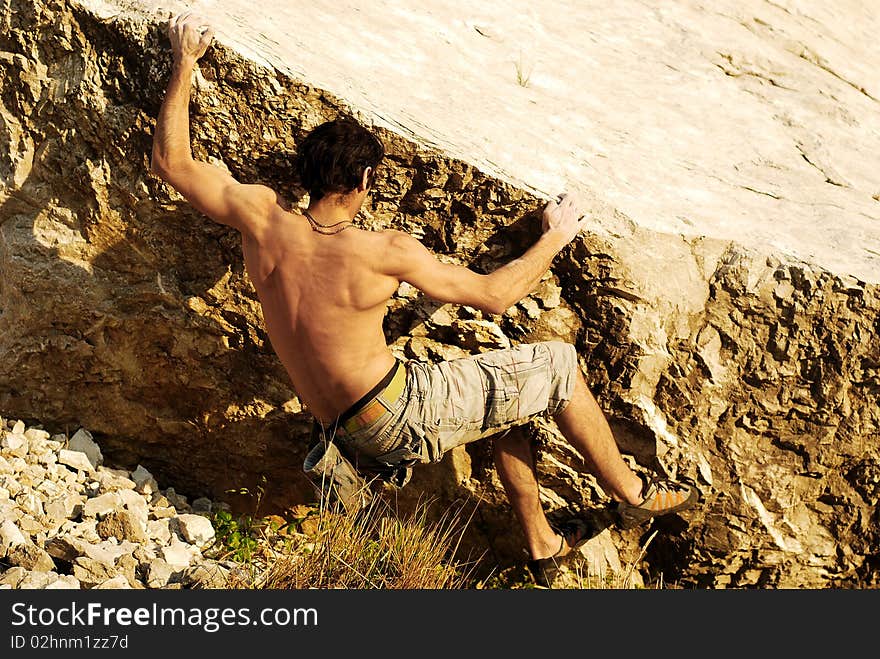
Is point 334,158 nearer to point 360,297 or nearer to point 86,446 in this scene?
point 360,297

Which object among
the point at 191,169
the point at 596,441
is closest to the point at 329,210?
the point at 191,169

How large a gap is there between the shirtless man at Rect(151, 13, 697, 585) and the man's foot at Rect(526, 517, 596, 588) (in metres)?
0.45

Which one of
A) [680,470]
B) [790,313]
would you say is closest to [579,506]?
[680,470]

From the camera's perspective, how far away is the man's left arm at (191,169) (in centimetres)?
425

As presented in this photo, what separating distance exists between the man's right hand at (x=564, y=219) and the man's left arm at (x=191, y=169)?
1.11 metres

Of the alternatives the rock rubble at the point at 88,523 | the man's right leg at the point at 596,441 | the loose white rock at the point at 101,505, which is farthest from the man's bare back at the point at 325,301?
the loose white rock at the point at 101,505

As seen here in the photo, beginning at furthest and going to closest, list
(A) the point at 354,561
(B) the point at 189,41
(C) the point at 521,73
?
(C) the point at 521,73 < (B) the point at 189,41 < (A) the point at 354,561

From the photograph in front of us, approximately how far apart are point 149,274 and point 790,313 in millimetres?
2838

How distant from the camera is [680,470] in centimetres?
478

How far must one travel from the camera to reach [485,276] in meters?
4.23

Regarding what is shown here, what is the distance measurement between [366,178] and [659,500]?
1896 mm

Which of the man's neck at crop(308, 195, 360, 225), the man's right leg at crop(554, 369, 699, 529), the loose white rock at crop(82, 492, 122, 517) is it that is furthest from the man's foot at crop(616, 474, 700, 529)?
the loose white rock at crop(82, 492, 122, 517)

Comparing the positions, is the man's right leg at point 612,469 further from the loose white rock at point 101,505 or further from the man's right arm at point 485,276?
the loose white rock at point 101,505

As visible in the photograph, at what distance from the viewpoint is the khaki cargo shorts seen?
4.33 metres
